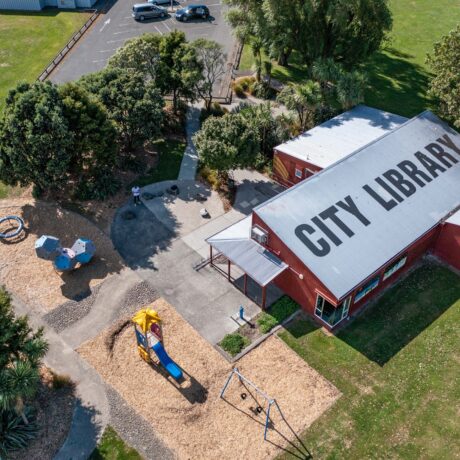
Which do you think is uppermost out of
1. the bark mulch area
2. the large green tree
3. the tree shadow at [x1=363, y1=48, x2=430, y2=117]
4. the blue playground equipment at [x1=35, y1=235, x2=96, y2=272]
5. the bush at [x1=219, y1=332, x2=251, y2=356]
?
the large green tree

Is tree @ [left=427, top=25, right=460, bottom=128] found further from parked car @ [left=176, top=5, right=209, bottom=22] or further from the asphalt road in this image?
parked car @ [left=176, top=5, right=209, bottom=22]

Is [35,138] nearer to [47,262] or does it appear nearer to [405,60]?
[47,262]

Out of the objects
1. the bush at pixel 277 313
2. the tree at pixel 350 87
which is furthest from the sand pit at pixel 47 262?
the tree at pixel 350 87

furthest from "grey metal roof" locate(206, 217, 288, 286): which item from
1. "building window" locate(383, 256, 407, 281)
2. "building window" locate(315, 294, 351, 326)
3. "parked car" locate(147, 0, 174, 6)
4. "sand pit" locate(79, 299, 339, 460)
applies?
"parked car" locate(147, 0, 174, 6)

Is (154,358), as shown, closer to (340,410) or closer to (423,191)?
(340,410)

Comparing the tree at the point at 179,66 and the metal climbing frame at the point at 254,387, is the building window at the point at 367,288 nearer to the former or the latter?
the metal climbing frame at the point at 254,387

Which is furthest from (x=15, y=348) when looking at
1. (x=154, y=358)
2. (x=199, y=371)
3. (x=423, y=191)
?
(x=423, y=191)

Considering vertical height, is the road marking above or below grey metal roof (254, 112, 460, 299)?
above
